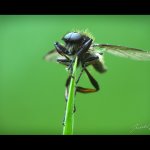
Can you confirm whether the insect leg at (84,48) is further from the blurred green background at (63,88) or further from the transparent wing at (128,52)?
the blurred green background at (63,88)

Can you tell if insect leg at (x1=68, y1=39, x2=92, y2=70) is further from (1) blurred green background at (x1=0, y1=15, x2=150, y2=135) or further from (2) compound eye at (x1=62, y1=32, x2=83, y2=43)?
(1) blurred green background at (x1=0, y1=15, x2=150, y2=135)

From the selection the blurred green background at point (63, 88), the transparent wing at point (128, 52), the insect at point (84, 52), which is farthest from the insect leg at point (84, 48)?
the blurred green background at point (63, 88)

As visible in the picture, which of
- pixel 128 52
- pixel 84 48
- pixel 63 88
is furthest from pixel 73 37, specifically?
pixel 63 88

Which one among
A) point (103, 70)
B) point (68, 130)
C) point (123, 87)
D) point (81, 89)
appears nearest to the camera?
point (68, 130)

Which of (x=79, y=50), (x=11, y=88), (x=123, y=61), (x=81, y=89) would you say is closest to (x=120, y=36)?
(x=123, y=61)

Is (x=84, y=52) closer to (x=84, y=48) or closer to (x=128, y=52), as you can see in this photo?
(x=84, y=48)

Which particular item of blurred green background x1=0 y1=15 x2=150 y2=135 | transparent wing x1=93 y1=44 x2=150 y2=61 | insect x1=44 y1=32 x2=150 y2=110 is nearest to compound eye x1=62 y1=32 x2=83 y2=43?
insect x1=44 y1=32 x2=150 y2=110
